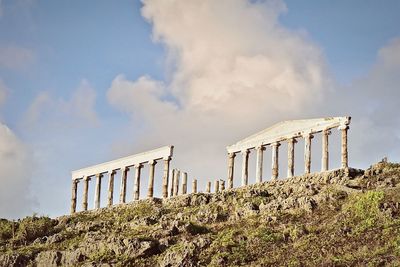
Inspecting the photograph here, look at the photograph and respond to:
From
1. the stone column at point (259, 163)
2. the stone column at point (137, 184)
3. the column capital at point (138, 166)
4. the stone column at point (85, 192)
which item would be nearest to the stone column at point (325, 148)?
the stone column at point (259, 163)

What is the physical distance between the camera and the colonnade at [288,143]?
61.1 metres

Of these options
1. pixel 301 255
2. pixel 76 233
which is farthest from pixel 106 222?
pixel 301 255

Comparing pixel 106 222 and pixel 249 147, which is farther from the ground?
pixel 249 147

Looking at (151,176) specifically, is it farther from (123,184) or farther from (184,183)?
(184,183)

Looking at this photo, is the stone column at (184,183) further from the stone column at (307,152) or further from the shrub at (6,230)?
the shrub at (6,230)

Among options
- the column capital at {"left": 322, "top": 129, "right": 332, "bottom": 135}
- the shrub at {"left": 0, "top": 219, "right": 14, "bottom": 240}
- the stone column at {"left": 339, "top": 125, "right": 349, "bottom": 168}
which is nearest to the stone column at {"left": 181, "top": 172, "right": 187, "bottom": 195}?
the column capital at {"left": 322, "top": 129, "right": 332, "bottom": 135}

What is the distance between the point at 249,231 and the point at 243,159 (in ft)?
86.2

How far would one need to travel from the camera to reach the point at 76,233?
5294 centimetres

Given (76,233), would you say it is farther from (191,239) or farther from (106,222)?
(191,239)

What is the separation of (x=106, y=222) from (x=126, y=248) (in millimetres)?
13115

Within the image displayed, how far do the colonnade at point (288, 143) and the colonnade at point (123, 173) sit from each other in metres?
6.66

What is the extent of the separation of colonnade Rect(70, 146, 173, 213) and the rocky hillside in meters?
12.5

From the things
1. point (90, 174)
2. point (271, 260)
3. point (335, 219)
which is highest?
point (90, 174)

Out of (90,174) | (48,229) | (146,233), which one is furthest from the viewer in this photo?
(90,174)
